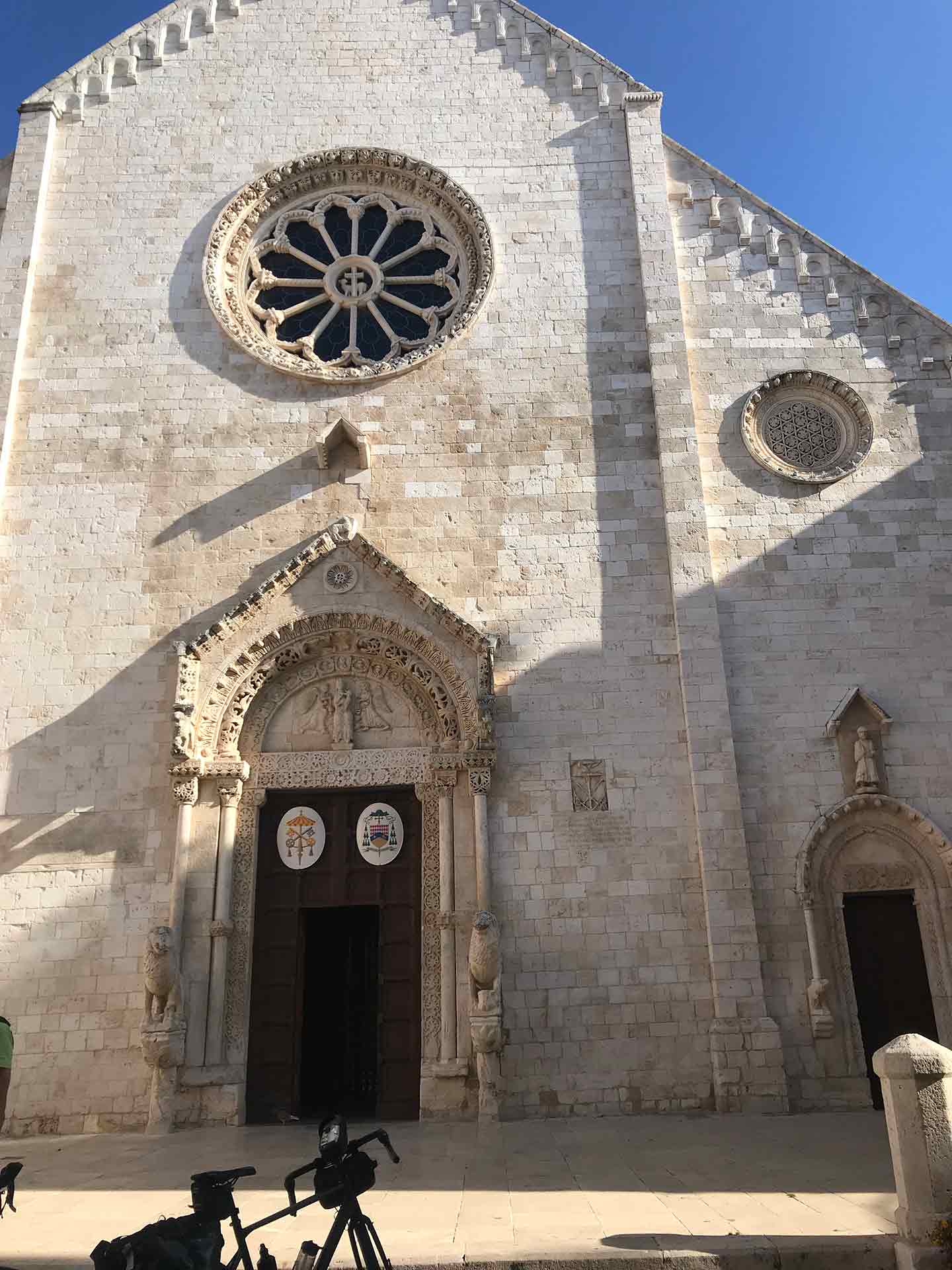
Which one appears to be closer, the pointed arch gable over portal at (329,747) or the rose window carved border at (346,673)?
the pointed arch gable over portal at (329,747)

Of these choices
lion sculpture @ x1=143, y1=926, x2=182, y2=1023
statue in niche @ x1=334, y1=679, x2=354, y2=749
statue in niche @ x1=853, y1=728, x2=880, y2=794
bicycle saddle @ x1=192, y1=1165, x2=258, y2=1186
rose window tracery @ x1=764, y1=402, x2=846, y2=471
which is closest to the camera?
bicycle saddle @ x1=192, y1=1165, x2=258, y2=1186

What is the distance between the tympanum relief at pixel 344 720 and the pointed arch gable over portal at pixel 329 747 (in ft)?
0.06

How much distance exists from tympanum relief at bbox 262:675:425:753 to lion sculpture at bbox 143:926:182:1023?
2.48 metres

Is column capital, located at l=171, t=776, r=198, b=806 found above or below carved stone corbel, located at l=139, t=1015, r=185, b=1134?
above

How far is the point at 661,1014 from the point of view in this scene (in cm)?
1045

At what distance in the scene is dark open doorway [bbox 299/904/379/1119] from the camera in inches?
449

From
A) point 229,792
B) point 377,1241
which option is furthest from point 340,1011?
point 377,1241

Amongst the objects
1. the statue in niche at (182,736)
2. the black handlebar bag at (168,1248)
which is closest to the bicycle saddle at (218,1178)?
the black handlebar bag at (168,1248)

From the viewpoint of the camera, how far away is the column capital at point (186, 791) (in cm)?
1103

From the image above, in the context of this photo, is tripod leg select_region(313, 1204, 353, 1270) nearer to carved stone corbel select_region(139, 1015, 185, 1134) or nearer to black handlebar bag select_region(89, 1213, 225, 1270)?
black handlebar bag select_region(89, 1213, 225, 1270)

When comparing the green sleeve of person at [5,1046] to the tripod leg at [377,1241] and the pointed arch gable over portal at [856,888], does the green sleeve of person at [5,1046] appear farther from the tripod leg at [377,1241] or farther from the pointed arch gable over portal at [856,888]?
the pointed arch gable over portal at [856,888]

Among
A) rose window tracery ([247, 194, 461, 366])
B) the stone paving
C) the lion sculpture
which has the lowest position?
the stone paving

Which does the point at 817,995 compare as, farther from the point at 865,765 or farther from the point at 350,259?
the point at 350,259

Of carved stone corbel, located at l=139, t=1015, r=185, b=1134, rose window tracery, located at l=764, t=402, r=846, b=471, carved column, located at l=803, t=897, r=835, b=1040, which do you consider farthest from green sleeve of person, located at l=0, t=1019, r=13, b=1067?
rose window tracery, located at l=764, t=402, r=846, b=471
